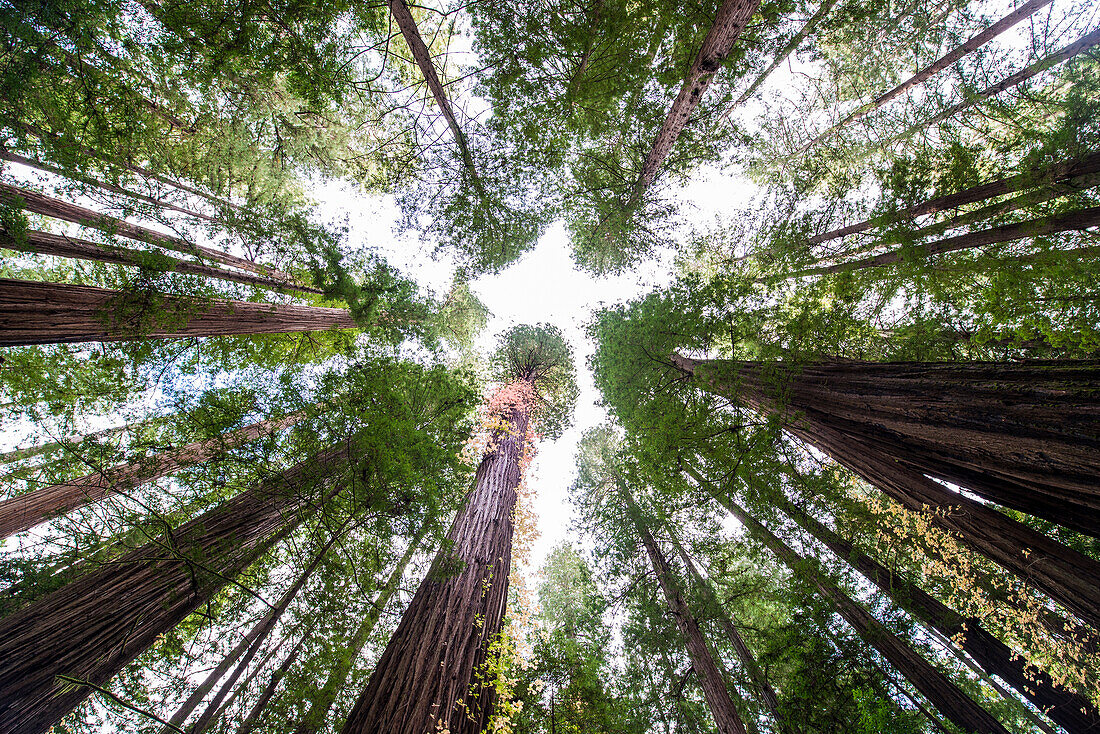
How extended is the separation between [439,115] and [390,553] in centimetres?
636

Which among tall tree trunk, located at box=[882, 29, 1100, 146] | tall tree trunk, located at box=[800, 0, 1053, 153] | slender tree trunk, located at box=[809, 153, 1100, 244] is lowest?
slender tree trunk, located at box=[809, 153, 1100, 244]

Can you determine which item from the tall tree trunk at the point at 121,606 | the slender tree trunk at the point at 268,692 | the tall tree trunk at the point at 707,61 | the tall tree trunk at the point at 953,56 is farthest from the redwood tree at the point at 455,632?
the tall tree trunk at the point at 953,56

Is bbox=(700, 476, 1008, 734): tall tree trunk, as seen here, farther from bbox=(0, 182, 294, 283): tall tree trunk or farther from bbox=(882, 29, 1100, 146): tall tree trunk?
bbox=(0, 182, 294, 283): tall tree trunk

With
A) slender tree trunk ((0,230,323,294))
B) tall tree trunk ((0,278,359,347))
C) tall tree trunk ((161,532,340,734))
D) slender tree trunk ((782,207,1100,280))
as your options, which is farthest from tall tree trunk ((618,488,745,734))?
slender tree trunk ((0,230,323,294))

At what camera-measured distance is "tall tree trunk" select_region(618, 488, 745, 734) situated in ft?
16.0

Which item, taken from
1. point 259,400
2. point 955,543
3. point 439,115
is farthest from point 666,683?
point 439,115

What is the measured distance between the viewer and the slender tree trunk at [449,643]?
2.59m

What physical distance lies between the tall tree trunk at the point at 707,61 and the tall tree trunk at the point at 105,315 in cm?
657

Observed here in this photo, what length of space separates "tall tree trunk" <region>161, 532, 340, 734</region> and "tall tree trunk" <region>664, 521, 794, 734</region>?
19.7 ft

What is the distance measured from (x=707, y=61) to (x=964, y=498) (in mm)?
5660

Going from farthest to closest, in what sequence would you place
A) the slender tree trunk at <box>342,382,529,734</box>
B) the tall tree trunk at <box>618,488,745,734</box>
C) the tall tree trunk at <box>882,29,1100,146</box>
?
the tall tree trunk at <box>618,488,745,734</box> → the tall tree trunk at <box>882,29,1100,146</box> → the slender tree trunk at <box>342,382,529,734</box>

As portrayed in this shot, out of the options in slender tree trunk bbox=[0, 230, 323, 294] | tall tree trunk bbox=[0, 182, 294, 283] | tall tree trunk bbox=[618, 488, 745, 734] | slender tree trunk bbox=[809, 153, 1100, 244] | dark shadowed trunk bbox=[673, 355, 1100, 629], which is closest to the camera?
dark shadowed trunk bbox=[673, 355, 1100, 629]

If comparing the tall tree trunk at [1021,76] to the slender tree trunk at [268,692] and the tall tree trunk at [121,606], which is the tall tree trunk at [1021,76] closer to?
the tall tree trunk at [121,606]

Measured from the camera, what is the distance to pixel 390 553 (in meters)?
3.67
